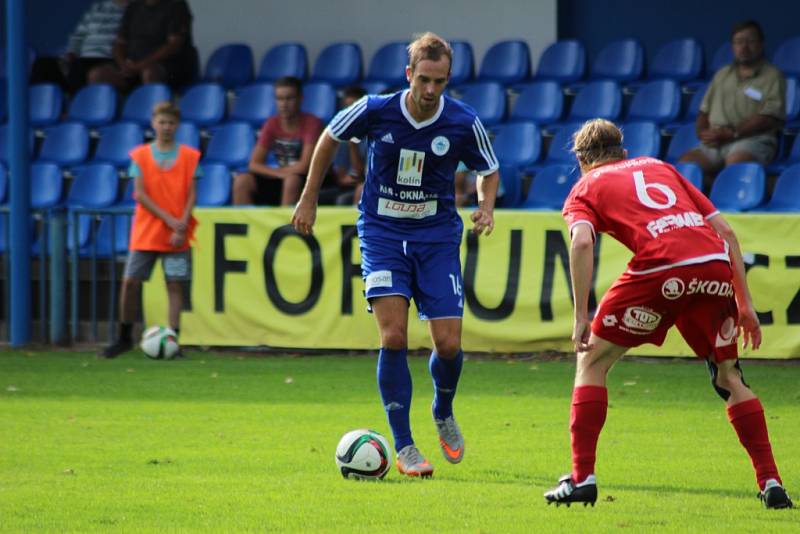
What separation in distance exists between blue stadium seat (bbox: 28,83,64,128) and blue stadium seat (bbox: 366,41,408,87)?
149 inches

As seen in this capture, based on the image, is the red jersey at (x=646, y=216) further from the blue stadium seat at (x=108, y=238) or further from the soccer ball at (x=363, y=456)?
the blue stadium seat at (x=108, y=238)

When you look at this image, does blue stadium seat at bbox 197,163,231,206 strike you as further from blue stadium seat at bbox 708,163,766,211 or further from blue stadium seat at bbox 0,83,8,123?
blue stadium seat at bbox 708,163,766,211

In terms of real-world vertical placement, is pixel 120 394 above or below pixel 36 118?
below

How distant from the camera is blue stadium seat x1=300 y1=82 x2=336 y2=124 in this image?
1595 cm

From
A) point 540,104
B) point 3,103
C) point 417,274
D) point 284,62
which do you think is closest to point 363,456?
point 417,274

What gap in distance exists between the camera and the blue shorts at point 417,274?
6.92 m

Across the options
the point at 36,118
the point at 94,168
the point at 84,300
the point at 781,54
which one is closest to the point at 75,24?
the point at 36,118

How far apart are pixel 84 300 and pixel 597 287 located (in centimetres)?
502

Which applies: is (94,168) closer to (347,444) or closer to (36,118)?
(36,118)

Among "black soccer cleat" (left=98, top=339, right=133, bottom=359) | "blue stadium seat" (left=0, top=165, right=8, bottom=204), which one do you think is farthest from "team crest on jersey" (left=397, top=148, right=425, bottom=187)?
"blue stadium seat" (left=0, top=165, right=8, bottom=204)

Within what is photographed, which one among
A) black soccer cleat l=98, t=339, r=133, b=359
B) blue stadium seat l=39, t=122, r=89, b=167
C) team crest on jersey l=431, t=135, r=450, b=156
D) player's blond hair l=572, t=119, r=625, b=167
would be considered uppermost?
player's blond hair l=572, t=119, r=625, b=167

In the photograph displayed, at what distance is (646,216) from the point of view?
5711 mm

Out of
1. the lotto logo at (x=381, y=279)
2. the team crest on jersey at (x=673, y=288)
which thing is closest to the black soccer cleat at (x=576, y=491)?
the team crest on jersey at (x=673, y=288)

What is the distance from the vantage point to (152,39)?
1673 centimetres
